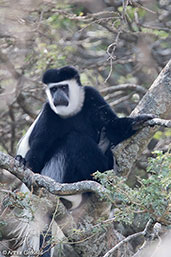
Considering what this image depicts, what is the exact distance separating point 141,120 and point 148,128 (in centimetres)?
9

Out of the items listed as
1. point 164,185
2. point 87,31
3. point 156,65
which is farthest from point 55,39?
point 164,185

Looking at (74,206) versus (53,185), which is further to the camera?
(74,206)

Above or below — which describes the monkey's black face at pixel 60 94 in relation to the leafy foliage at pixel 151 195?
below

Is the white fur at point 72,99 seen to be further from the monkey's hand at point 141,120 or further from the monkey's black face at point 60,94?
the monkey's hand at point 141,120

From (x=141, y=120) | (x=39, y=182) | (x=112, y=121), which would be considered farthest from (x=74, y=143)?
(x=39, y=182)

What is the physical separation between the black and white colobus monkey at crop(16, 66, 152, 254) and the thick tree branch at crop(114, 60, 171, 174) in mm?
114

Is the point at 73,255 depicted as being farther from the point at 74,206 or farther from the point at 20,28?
the point at 20,28

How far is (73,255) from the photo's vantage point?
11.2 ft

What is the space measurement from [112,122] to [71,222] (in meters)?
0.92

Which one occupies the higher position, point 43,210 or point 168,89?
point 168,89

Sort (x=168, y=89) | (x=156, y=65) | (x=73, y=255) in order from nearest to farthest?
(x=168, y=89) < (x=73, y=255) < (x=156, y=65)

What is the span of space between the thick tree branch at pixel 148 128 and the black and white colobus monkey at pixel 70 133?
11 cm

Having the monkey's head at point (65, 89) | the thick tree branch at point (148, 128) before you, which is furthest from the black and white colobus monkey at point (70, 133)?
the thick tree branch at point (148, 128)

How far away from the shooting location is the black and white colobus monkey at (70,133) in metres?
3.13
